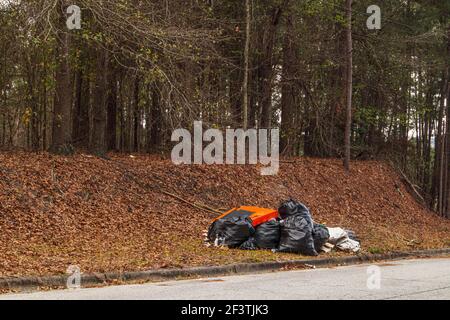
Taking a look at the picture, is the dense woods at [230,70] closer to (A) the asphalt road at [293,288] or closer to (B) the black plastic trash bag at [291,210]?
(B) the black plastic trash bag at [291,210]

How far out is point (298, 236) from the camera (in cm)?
1438

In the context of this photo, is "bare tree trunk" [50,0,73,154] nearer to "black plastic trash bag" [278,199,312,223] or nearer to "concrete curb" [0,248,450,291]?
"black plastic trash bag" [278,199,312,223]

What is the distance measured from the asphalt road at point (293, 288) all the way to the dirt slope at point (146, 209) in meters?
1.21

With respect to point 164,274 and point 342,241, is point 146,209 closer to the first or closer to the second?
point 342,241

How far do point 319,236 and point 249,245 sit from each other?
1594 mm

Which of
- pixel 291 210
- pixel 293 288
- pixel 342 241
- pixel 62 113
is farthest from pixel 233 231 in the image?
pixel 62 113

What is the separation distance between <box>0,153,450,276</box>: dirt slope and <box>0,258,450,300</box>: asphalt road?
3.98ft

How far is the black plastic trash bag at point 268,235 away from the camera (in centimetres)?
1455

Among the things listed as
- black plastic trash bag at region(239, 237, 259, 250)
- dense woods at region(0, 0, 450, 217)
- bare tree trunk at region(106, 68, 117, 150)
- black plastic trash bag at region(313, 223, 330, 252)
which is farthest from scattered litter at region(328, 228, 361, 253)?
bare tree trunk at region(106, 68, 117, 150)

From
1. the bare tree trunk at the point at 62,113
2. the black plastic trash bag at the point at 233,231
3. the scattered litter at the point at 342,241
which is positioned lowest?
the scattered litter at the point at 342,241

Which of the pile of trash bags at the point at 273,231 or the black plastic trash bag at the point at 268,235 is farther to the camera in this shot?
the black plastic trash bag at the point at 268,235

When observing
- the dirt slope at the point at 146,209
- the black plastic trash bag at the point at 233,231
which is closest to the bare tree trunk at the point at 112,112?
the dirt slope at the point at 146,209
